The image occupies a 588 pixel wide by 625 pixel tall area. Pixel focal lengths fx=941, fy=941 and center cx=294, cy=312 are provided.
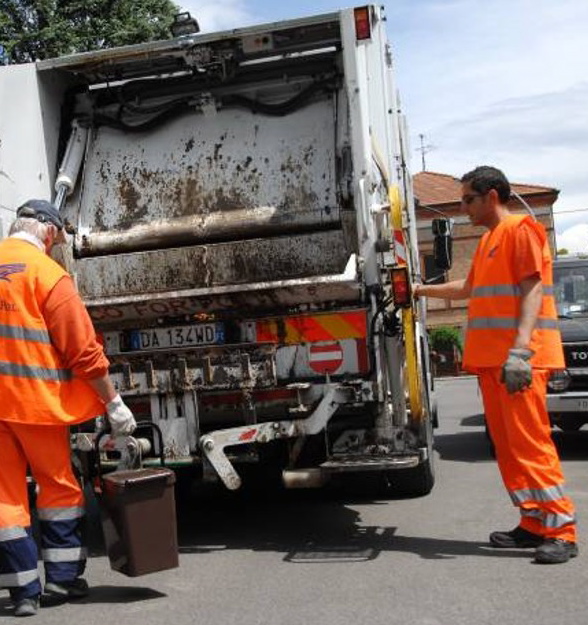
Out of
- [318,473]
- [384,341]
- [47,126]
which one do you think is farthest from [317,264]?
[47,126]

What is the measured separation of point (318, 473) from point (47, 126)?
2904 millimetres

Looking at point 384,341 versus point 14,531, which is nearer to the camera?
point 14,531

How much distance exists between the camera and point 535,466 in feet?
15.3

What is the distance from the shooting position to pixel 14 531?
406 centimetres

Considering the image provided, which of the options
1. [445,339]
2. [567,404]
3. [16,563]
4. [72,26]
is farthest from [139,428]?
[445,339]

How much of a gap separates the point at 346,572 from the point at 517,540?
0.97 m

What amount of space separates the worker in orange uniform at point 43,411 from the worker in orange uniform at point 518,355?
1890 millimetres

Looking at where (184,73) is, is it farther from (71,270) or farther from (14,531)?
(14,531)

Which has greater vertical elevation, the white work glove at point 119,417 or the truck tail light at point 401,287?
the truck tail light at point 401,287

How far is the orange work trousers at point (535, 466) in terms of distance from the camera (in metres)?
4.63

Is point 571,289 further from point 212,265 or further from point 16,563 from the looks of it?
point 16,563

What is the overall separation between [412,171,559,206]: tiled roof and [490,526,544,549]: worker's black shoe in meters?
29.1

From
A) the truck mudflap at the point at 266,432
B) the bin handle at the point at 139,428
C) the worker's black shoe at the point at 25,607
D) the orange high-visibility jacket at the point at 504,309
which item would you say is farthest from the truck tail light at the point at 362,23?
the worker's black shoe at the point at 25,607

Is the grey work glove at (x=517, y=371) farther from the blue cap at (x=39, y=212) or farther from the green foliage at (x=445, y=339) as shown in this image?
the green foliage at (x=445, y=339)
